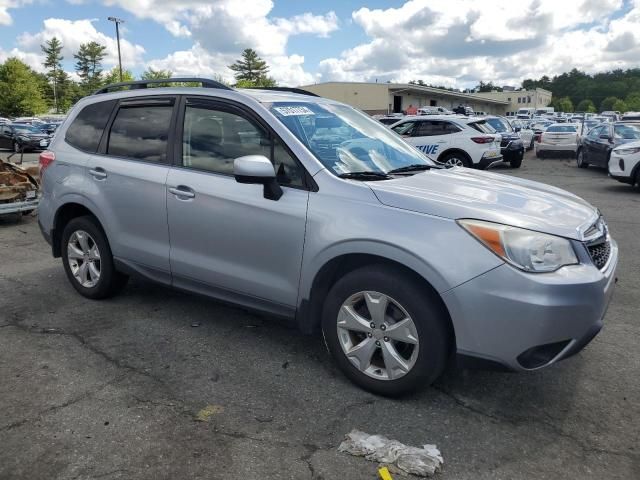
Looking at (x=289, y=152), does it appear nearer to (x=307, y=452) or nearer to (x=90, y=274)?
(x=307, y=452)

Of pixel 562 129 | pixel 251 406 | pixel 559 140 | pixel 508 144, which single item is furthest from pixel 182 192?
pixel 562 129

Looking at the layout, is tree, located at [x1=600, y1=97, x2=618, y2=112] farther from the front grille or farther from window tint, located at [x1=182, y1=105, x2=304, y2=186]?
window tint, located at [x1=182, y1=105, x2=304, y2=186]

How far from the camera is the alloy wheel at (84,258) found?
460cm

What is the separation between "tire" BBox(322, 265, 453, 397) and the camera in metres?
2.86

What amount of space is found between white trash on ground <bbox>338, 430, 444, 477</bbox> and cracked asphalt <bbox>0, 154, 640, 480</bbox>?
58 mm

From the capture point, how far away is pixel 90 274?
15.4ft

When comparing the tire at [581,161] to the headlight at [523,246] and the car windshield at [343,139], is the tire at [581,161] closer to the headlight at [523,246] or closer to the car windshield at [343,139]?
the car windshield at [343,139]

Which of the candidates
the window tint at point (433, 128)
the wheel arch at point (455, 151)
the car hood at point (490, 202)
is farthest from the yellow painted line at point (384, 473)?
the window tint at point (433, 128)

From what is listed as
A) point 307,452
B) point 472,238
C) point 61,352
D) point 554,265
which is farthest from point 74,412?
point 554,265

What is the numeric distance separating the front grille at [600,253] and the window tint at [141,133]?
9.56 ft

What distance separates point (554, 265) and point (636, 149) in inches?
421

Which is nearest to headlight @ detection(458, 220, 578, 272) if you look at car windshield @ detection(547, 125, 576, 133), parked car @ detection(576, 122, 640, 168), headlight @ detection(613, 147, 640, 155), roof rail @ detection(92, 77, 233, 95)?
roof rail @ detection(92, 77, 233, 95)

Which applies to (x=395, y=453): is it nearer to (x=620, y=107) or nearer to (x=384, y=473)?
(x=384, y=473)

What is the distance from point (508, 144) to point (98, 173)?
15705 mm
